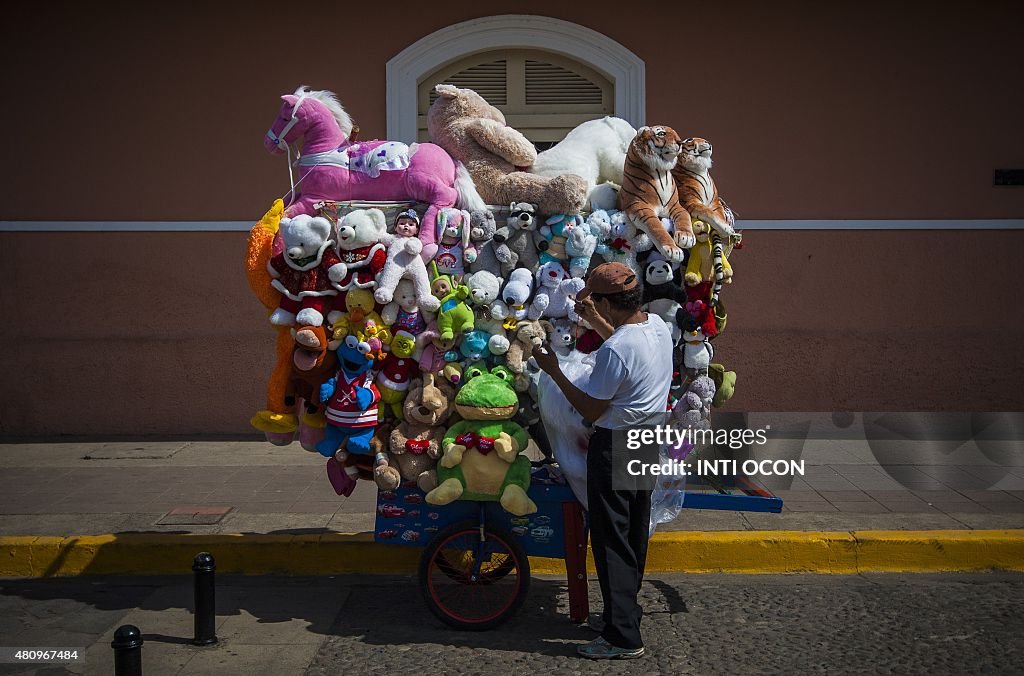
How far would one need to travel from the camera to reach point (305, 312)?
16.0ft

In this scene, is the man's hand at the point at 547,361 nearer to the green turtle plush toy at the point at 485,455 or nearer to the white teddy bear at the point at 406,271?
the green turtle plush toy at the point at 485,455

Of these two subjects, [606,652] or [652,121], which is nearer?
[606,652]

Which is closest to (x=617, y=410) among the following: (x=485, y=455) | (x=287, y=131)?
(x=485, y=455)

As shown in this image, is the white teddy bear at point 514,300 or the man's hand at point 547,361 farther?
the white teddy bear at point 514,300

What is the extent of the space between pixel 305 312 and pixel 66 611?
2136 millimetres

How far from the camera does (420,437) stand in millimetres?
4961

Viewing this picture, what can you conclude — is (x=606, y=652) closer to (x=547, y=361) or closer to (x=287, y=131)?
(x=547, y=361)

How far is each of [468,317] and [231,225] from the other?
4993mm

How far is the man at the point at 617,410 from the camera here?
447cm

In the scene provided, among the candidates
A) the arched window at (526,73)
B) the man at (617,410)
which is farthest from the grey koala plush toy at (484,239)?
the arched window at (526,73)

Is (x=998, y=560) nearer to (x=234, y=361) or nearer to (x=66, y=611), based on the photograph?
(x=66, y=611)

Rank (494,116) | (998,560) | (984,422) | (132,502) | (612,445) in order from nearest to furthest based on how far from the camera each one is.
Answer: (612,445) < (494,116) < (998,560) < (132,502) < (984,422)

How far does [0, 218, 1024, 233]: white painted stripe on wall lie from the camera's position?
30.3 ft

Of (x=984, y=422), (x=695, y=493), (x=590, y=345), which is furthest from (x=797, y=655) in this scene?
(x=984, y=422)
